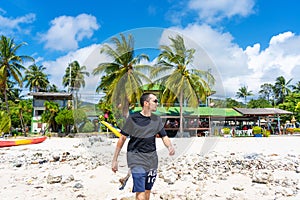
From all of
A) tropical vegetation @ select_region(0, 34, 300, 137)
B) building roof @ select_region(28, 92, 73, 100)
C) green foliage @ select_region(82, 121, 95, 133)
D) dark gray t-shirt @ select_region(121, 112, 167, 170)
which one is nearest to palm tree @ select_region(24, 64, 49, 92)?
tropical vegetation @ select_region(0, 34, 300, 137)

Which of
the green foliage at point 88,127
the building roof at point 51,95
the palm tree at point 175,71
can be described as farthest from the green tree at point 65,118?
the palm tree at point 175,71

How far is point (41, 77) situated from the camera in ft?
140

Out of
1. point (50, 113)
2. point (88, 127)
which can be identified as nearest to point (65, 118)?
point (50, 113)

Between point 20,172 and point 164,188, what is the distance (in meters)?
4.16

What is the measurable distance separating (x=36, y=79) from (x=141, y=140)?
43.3 meters

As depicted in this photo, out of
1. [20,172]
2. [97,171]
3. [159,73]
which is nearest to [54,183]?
[97,171]

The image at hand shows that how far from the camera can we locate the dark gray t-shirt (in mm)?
2764

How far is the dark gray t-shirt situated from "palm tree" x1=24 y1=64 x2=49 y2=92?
42.9 metres

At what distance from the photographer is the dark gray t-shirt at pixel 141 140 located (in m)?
2.76

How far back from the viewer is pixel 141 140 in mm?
2770

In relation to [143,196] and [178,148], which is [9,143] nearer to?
[178,148]

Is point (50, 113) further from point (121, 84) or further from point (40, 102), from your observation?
point (121, 84)

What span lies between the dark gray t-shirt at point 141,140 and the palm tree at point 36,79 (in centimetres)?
4295

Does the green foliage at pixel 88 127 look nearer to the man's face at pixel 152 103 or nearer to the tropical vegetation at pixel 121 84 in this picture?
the tropical vegetation at pixel 121 84
